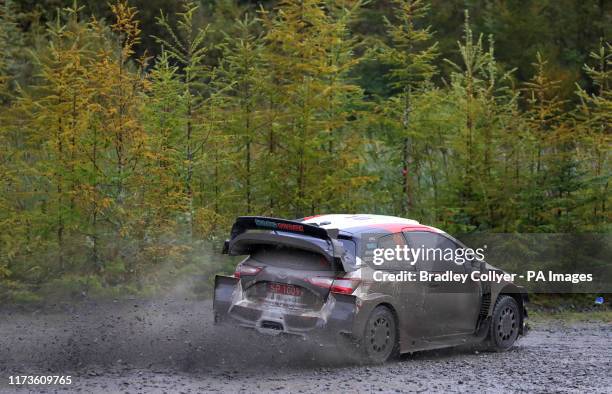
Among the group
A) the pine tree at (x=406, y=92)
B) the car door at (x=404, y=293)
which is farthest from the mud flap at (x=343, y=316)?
the pine tree at (x=406, y=92)

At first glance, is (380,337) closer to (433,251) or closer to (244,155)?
(433,251)

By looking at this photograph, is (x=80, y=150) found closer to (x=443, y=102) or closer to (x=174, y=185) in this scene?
(x=174, y=185)

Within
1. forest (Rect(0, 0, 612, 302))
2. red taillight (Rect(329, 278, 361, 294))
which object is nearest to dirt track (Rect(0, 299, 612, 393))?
red taillight (Rect(329, 278, 361, 294))

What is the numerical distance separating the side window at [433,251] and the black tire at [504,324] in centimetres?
97

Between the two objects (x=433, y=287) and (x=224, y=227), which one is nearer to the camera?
(x=433, y=287)

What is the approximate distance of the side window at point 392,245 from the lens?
10828 mm

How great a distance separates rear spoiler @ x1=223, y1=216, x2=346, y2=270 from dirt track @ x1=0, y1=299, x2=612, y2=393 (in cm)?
110

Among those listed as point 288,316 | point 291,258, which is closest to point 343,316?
point 288,316

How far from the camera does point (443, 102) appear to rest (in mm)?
18656

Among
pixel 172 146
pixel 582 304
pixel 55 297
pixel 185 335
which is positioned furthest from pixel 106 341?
pixel 582 304

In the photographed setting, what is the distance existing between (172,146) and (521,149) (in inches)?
271

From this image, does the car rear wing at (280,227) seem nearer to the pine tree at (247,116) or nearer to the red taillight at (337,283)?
the red taillight at (337,283)

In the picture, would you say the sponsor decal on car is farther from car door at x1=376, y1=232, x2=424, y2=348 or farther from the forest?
the forest

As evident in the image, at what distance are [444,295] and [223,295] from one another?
2.85m
